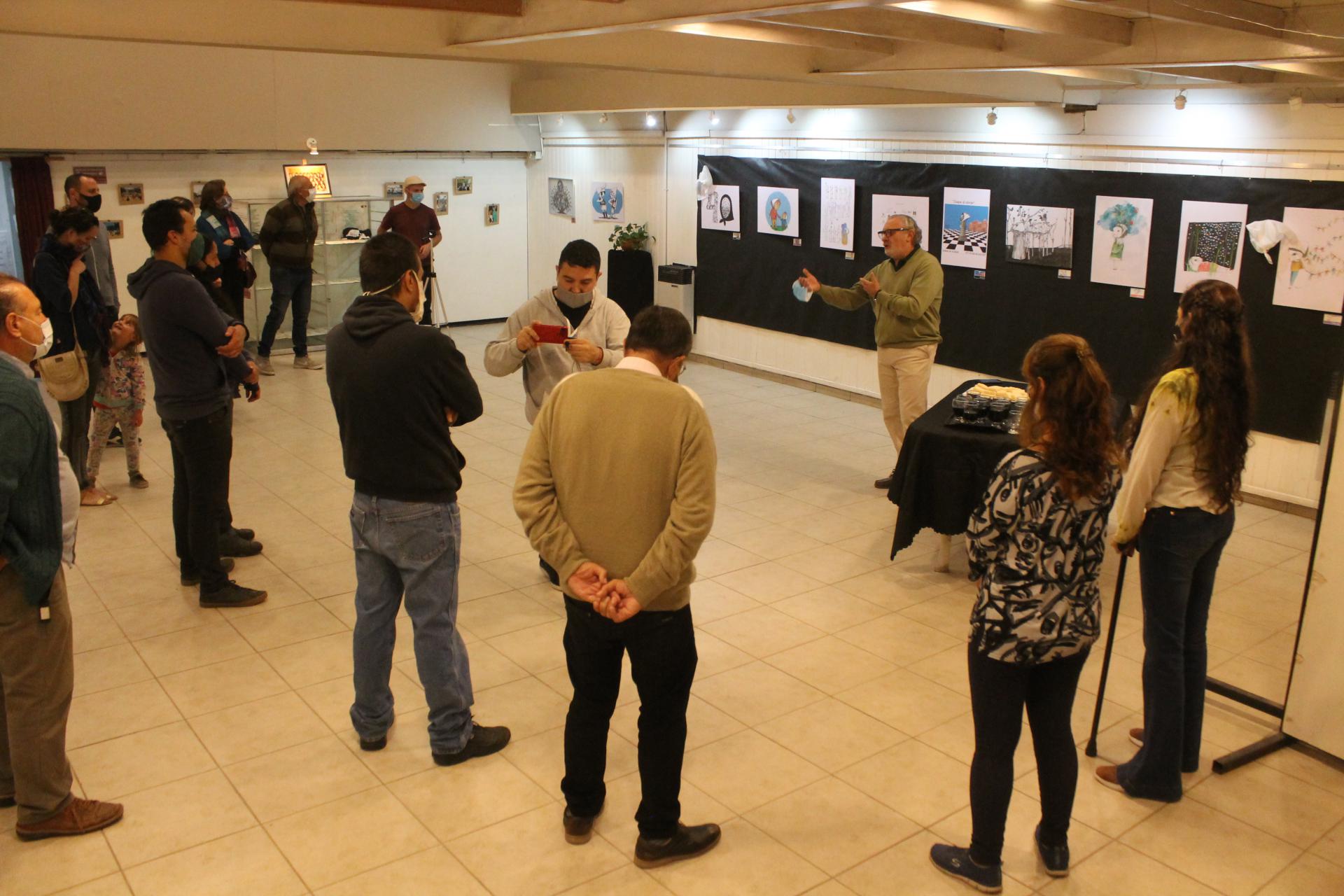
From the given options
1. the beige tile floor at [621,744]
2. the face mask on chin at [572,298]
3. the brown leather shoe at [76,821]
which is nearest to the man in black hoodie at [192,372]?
the beige tile floor at [621,744]

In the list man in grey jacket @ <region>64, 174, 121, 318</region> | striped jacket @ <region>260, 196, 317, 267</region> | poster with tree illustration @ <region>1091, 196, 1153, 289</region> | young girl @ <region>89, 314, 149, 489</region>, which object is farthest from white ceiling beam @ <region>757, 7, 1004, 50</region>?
striped jacket @ <region>260, 196, 317, 267</region>

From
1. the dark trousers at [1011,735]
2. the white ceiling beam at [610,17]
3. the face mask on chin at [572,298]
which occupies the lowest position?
the dark trousers at [1011,735]

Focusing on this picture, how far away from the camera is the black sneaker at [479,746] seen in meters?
3.65

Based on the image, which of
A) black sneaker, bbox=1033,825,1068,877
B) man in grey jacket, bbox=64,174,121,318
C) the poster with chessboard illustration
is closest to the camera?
black sneaker, bbox=1033,825,1068,877

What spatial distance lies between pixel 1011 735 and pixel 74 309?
533cm

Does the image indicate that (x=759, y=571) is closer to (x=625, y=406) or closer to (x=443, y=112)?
(x=625, y=406)

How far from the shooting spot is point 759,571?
5.44 m

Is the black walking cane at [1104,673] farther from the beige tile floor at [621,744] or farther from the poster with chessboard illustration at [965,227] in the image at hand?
the poster with chessboard illustration at [965,227]

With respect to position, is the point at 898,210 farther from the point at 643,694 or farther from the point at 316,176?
the point at 643,694

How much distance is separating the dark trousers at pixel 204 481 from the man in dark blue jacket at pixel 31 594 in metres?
1.57

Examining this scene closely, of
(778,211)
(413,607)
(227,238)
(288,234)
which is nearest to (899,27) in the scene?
(413,607)

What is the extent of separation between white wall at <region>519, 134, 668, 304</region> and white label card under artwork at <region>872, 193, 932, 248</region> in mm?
2911

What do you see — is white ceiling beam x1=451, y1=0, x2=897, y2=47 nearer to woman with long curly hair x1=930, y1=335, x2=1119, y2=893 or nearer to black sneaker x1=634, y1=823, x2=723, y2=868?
woman with long curly hair x1=930, y1=335, x2=1119, y2=893

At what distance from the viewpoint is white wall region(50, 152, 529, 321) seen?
10.4 meters
